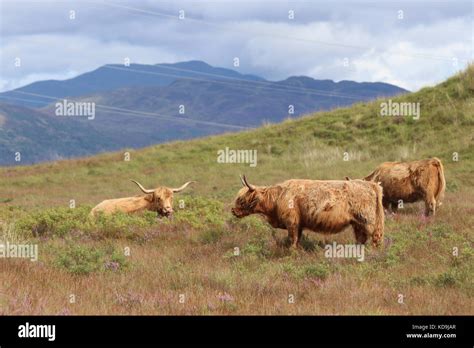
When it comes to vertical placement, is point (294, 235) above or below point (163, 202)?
below

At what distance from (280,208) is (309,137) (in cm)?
2614

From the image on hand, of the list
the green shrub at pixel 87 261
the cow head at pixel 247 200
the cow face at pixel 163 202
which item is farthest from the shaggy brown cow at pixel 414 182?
the green shrub at pixel 87 261

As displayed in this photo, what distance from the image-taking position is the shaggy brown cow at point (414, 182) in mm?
15094

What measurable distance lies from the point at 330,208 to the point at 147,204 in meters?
6.76

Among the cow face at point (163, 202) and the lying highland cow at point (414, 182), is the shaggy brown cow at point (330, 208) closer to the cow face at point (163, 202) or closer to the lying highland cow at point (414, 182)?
the lying highland cow at point (414, 182)

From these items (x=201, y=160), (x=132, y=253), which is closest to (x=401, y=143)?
(x=201, y=160)

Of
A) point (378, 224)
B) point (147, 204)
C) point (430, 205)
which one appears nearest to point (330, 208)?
point (378, 224)

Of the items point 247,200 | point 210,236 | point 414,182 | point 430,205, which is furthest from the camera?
point 414,182

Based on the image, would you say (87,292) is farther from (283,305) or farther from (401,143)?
(401,143)

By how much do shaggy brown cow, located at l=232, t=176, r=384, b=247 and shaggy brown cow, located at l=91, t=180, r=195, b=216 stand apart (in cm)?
468

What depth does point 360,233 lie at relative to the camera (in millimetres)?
11031

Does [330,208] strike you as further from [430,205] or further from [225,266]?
[430,205]

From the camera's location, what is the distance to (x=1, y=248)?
10.6 metres

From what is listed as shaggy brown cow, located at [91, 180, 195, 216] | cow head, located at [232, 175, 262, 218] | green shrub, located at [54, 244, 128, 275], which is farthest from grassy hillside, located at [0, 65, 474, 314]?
cow head, located at [232, 175, 262, 218]
